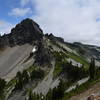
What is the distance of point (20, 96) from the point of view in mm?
160875

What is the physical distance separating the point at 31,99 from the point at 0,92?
68292mm

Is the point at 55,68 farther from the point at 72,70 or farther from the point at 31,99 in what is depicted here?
the point at 31,99

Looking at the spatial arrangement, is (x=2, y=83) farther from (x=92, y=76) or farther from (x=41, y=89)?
(x=92, y=76)

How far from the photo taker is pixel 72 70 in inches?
6718

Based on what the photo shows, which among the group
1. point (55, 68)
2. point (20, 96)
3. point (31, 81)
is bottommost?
point (20, 96)

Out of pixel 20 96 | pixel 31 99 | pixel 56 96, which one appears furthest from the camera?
pixel 20 96

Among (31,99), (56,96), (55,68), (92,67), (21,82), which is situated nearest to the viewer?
(56,96)

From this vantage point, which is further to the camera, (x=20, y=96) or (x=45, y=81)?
(x=45, y=81)

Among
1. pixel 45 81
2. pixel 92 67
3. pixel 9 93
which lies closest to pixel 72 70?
pixel 45 81

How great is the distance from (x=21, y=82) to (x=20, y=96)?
15.9m

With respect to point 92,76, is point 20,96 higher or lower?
lower

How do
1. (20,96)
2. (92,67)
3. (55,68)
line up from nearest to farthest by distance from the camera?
(92,67) < (20,96) < (55,68)

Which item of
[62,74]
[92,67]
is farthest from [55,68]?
[92,67]

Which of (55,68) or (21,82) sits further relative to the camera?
(55,68)
